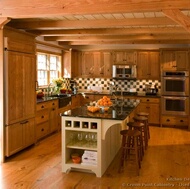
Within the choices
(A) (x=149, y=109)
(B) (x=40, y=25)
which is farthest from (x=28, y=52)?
(A) (x=149, y=109)

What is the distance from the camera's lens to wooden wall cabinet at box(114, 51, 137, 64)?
7.50m

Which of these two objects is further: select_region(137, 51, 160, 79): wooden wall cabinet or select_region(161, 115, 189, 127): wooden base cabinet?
select_region(137, 51, 160, 79): wooden wall cabinet

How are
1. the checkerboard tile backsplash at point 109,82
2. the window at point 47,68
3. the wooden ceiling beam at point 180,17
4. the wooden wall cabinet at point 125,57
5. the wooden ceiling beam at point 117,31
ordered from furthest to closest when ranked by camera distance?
the checkerboard tile backsplash at point 109,82, the wooden wall cabinet at point 125,57, the window at point 47,68, the wooden ceiling beam at point 117,31, the wooden ceiling beam at point 180,17

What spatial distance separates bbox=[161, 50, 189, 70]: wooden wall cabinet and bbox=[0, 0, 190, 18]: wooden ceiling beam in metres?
4.03

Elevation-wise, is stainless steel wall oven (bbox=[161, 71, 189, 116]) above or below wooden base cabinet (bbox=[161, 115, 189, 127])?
above

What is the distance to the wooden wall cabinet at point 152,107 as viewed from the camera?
716 cm

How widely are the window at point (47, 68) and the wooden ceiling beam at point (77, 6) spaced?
3006 millimetres

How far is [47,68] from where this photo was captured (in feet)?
23.3

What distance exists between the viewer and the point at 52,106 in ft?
19.6

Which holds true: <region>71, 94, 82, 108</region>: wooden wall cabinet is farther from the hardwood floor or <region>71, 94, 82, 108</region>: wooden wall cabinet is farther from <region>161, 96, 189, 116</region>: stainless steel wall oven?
<region>161, 96, 189, 116</region>: stainless steel wall oven

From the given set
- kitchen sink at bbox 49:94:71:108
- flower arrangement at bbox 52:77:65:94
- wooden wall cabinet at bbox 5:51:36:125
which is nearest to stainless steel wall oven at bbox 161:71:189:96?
kitchen sink at bbox 49:94:71:108

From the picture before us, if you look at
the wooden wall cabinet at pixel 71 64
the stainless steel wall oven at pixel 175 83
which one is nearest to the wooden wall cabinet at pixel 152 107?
the stainless steel wall oven at pixel 175 83

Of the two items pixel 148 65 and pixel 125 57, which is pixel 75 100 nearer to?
pixel 125 57

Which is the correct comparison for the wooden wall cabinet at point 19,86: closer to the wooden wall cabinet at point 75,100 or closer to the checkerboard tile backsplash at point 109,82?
the wooden wall cabinet at point 75,100
